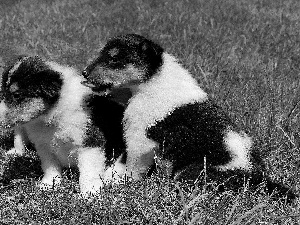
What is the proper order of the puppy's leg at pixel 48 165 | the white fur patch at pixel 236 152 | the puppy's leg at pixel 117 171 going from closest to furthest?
the white fur patch at pixel 236 152 < the puppy's leg at pixel 117 171 < the puppy's leg at pixel 48 165

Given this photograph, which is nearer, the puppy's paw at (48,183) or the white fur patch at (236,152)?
the white fur patch at (236,152)

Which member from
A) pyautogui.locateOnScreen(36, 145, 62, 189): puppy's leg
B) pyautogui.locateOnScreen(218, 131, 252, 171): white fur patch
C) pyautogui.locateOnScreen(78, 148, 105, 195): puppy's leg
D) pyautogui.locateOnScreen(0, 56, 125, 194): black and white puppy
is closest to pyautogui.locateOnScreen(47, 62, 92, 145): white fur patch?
pyautogui.locateOnScreen(0, 56, 125, 194): black and white puppy

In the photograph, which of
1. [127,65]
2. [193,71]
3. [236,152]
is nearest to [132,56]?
[127,65]

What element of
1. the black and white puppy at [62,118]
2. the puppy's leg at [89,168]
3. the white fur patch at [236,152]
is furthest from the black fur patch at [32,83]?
the white fur patch at [236,152]

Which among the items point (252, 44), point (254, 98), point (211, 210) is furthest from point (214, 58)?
point (211, 210)

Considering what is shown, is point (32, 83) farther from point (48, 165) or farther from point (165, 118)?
point (165, 118)

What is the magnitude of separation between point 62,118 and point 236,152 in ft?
5.47

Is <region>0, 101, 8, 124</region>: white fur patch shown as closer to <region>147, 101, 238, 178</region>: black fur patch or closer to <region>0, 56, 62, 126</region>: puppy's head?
<region>0, 56, 62, 126</region>: puppy's head

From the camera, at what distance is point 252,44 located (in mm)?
8859

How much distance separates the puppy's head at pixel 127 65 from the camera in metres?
4.48

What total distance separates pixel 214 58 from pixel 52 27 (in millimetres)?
3543

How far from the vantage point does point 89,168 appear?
4668mm

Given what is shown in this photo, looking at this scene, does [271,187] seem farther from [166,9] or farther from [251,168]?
[166,9]

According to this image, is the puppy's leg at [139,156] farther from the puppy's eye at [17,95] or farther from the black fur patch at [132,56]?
the puppy's eye at [17,95]
